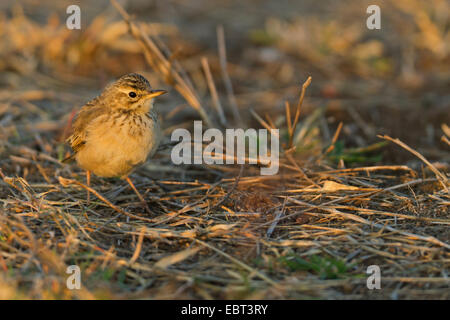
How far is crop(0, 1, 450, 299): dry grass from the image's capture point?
361 cm

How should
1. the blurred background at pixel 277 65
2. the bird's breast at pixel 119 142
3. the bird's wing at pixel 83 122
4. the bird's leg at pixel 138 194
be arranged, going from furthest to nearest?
the blurred background at pixel 277 65, the bird's wing at pixel 83 122, the bird's leg at pixel 138 194, the bird's breast at pixel 119 142

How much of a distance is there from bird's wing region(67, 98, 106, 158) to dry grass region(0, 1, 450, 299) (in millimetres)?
393

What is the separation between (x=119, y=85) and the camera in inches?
194

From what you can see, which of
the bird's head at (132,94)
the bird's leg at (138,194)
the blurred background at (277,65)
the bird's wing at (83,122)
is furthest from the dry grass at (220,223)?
the bird's head at (132,94)

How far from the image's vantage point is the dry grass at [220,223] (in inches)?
142

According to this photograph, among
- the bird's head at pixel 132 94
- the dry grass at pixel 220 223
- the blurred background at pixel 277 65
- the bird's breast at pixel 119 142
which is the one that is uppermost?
the blurred background at pixel 277 65

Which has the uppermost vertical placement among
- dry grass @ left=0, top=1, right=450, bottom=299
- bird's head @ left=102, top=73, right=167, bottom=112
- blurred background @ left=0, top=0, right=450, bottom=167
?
blurred background @ left=0, top=0, right=450, bottom=167

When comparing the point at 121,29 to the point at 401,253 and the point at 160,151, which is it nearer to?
the point at 160,151

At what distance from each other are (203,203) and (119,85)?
137 centimetres

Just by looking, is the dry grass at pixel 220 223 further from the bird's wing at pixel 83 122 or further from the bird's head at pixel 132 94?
the bird's head at pixel 132 94

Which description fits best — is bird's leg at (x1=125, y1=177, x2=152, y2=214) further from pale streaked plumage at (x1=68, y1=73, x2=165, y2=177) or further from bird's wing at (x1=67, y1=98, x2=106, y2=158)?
bird's wing at (x1=67, y1=98, x2=106, y2=158)

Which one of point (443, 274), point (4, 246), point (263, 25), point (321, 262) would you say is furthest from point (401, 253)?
point (263, 25)

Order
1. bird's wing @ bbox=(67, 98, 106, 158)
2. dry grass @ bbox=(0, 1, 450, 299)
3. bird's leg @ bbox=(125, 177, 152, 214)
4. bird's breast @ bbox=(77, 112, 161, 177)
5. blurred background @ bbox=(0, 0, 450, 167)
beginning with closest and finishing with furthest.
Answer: dry grass @ bbox=(0, 1, 450, 299) < bird's breast @ bbox=(77, 112, 161, 177) < bird's leg @ bbox=(125, 177, 152, 214) < bird's wing @ bbox=(67, 98, 106, 158) < blurred background @ bbox=(0, 0, 450, 167)

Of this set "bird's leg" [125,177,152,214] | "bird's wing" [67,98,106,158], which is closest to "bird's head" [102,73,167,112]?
"bird's wing" [67,98,106,158]
